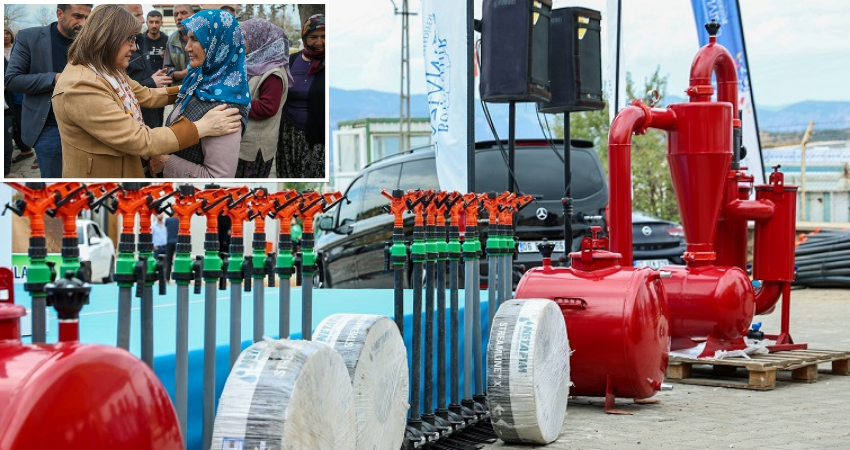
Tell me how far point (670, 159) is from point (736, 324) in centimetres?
130

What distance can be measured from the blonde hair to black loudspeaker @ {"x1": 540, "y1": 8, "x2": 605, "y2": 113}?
4.03 meters

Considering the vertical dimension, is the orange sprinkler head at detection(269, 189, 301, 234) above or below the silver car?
above

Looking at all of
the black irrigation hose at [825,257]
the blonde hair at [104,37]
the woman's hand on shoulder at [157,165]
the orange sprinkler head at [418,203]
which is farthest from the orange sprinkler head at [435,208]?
the black irrigation hose at [825,257]

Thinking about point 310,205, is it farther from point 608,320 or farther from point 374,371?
point 608,320

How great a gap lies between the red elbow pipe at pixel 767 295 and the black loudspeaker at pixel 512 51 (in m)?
2.20

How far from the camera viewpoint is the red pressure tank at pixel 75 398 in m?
2.34

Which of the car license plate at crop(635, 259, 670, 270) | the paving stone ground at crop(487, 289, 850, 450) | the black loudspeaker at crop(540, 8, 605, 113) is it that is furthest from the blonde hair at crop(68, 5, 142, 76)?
the car license plate at crop(635, 259, 670, 270)

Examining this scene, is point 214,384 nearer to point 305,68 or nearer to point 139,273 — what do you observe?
point 139,273

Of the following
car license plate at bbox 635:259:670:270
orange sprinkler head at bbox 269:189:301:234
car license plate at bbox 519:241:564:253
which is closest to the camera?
orange sprinkler head at bbox 269:189:301:234

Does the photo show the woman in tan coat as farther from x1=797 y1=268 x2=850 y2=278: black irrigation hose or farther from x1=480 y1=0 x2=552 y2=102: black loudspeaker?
x1=797 y1=268 x2=850 y2=278: black irrigation hose

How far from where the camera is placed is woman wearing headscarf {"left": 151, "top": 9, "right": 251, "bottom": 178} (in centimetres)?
686

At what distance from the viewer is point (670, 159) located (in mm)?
8297

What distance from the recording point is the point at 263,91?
7.11 m

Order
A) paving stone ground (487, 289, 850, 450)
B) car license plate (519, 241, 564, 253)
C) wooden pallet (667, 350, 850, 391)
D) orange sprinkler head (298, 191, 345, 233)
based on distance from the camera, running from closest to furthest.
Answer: orange sprinkler head (298, 191, 345, 233)
paving stone ground (487, 289, 850, 450)
wooden pallet (667, 350, 850, 391)
car license plate (519, 241, 564, 253)
